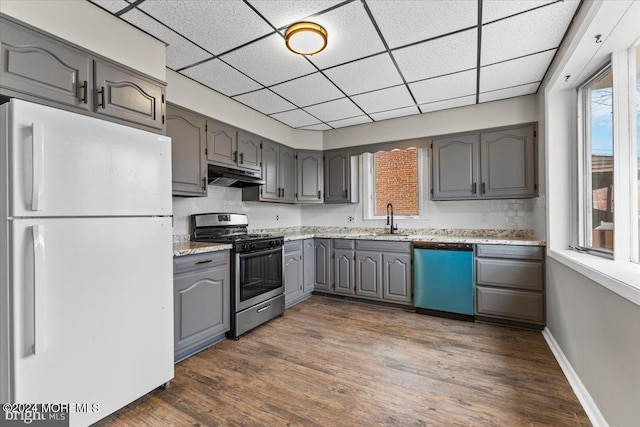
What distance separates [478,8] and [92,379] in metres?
3.13

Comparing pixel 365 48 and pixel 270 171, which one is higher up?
pixel 365 48

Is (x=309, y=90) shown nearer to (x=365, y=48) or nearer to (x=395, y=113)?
(x=365, y=48)

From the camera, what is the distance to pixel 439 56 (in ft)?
7.94

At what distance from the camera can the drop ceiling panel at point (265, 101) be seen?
10.4ft

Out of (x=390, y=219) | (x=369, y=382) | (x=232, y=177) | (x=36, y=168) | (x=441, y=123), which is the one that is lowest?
(x=369, y=382)

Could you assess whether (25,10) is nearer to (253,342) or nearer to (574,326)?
(253,342)

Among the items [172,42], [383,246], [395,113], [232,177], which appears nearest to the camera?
[172,42]

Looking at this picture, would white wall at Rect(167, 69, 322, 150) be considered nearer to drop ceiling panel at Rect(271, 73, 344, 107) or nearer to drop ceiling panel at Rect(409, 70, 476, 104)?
drop ceiling panel at Rect(271, 73, 344, 107)

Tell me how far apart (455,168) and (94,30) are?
359 cm

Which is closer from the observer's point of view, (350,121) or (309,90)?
(309,90)

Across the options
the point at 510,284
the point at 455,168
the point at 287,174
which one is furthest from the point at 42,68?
the point at 510,284

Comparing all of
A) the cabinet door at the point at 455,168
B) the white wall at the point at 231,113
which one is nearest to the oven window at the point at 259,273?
the white wall at the point at 231,113

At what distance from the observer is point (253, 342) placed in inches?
106

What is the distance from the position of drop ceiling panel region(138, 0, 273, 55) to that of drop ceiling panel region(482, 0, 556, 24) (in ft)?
4.65
